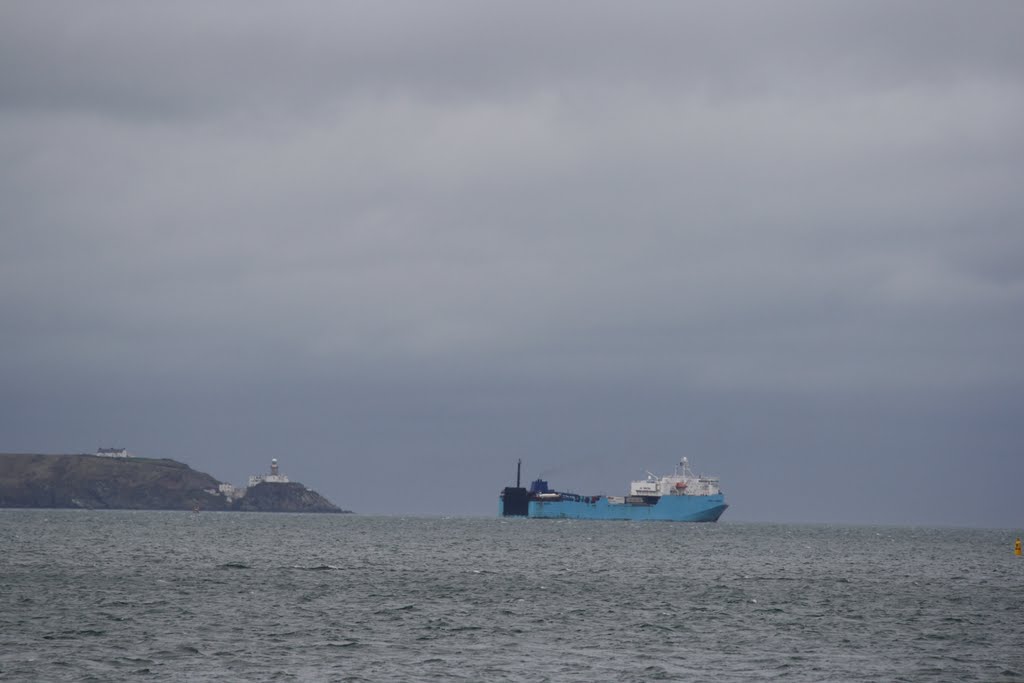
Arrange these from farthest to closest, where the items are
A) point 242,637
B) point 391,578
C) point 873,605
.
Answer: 1. point 391,578
2. point 873,605
3. point 242,637

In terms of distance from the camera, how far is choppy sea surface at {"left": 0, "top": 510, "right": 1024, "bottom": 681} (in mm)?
37781

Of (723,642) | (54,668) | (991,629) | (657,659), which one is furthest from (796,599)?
(54,668)

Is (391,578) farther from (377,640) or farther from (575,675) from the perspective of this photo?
(575,675)

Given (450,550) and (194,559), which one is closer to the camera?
(194,559)

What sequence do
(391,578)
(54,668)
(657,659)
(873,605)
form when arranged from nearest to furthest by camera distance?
(54,668) → (657,659) → (873,605) → (391,578)

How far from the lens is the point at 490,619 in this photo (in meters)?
50.6

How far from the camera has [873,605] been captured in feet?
197

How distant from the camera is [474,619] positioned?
165 ft

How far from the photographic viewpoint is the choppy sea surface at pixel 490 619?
37.8 m

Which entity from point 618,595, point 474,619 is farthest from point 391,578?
point 474,619

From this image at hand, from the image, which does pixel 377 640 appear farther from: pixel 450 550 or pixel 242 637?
pixel 450 550

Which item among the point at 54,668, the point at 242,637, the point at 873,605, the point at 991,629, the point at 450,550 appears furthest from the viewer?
the point at 450,550

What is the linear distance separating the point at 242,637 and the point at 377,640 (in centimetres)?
458

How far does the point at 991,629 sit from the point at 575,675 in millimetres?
21963
